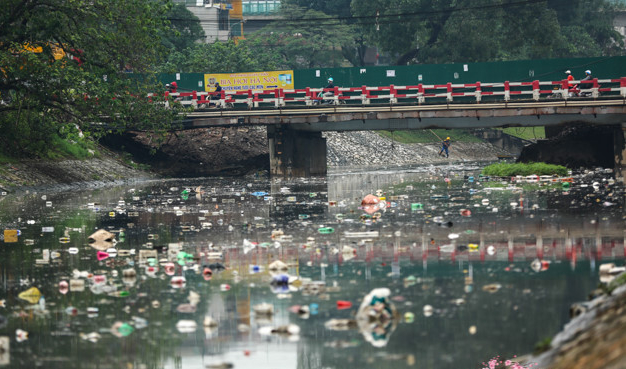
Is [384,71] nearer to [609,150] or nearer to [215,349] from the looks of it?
[609,150]

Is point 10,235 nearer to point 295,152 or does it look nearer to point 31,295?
point 31,295

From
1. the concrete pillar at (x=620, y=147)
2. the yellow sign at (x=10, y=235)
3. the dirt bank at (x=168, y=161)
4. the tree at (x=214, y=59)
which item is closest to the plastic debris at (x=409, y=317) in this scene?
the yellow sign at (x=10, y=235)

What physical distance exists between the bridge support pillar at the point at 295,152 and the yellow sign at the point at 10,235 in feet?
75.3

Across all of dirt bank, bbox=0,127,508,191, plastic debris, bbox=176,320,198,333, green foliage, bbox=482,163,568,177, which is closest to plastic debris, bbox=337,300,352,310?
plastic debris, bbox=176,320,198,333

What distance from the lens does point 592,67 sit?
140ft

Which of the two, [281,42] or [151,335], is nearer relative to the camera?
[151,335]

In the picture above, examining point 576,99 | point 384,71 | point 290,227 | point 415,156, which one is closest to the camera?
point 290,227

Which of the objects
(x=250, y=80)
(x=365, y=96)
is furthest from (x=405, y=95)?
(x=250, y=80)

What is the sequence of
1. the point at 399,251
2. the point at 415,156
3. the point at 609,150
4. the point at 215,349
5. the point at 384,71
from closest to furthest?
the point at 215,349
the point at 399,251
the point at 609,150
the point at 384,71
the point at 415,156

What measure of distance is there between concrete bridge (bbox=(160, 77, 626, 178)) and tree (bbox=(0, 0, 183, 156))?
846 centimetres

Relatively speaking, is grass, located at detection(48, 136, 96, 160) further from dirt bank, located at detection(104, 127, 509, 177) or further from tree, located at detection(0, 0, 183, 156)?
dirt bank, located at detection(104, 127, 509, 177)

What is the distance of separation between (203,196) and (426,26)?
3907cm

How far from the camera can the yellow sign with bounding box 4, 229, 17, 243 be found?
14.7 meters

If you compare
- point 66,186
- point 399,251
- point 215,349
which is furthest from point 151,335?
point 66,186
